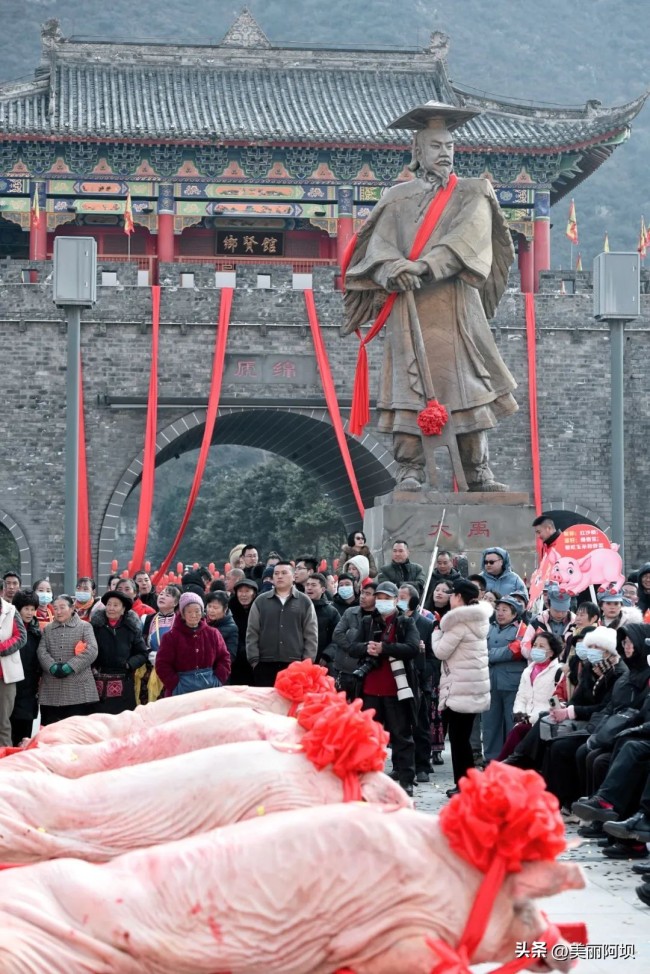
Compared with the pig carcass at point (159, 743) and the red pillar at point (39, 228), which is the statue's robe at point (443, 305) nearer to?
the pig carcass at point (159, 743)

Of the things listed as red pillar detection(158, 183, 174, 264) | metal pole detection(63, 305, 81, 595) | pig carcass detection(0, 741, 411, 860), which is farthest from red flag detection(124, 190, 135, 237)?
pig carcass detection(0, 741, 411, 860)

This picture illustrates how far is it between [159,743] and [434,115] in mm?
6946

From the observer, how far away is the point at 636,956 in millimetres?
5027

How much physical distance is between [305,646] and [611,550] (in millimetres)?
2152

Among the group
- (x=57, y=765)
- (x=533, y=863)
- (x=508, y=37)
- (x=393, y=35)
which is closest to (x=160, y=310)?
(x=57, y=765)

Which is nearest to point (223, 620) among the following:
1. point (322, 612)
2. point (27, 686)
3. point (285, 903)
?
point (322, 612)

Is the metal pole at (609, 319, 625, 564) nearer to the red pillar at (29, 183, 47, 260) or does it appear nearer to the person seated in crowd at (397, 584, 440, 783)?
the person seated in crowd at (397, 584, 440, 783)

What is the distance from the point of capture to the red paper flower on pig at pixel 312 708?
4.21m

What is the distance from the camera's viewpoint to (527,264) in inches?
1057

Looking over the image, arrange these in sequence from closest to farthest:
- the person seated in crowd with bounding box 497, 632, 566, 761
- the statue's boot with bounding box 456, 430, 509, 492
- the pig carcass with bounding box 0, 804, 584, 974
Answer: the pig carcass with bounding box 0, 804, 584, 974 < the person seated in crowd with bounding box 497, 632, 566, 761 < the statue's boot with bounding box 456, 430, 509, 492

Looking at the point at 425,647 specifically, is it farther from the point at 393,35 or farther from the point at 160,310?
the point at 393,35

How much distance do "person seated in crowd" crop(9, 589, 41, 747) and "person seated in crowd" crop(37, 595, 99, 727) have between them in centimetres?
17

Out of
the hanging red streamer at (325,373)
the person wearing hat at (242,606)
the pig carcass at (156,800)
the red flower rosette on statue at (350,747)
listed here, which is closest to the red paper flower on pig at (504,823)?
the pig carcass at (156,800)

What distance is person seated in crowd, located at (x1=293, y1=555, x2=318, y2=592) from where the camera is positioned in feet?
36.7
